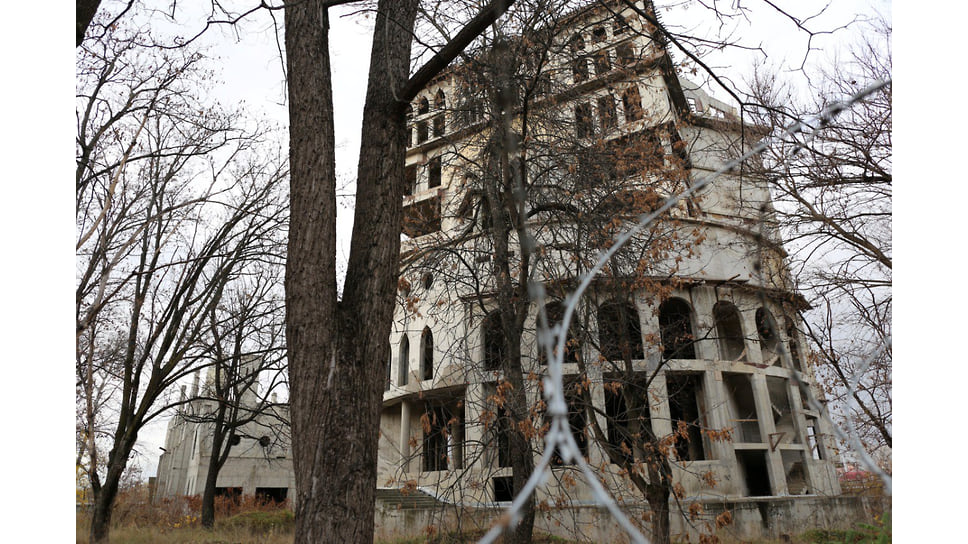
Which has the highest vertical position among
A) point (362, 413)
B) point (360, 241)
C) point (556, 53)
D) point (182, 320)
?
point (556, 53)

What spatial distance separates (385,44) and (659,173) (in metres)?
3.48

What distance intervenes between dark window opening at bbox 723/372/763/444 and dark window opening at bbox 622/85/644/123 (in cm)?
968

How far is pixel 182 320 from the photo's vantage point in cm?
862

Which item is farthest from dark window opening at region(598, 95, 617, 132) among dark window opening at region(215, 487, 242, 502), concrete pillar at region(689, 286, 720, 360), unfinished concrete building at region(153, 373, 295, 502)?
unfinished concrete building at region(153, 373, 295, 502)

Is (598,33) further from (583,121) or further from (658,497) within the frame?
(658,497)

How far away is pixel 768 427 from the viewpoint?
1380 cm

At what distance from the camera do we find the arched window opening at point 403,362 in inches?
647

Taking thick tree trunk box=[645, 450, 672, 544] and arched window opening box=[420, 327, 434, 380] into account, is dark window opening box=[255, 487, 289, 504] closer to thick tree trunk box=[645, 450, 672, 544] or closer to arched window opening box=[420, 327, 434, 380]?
arched window opening box=[420, 327, 434, 380]

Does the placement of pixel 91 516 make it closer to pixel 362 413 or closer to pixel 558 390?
pixel 362 413

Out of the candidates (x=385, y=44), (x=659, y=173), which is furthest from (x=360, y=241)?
(x=659, y=173)

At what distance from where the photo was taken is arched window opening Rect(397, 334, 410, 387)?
647 inches

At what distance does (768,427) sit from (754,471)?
61.8 inches
